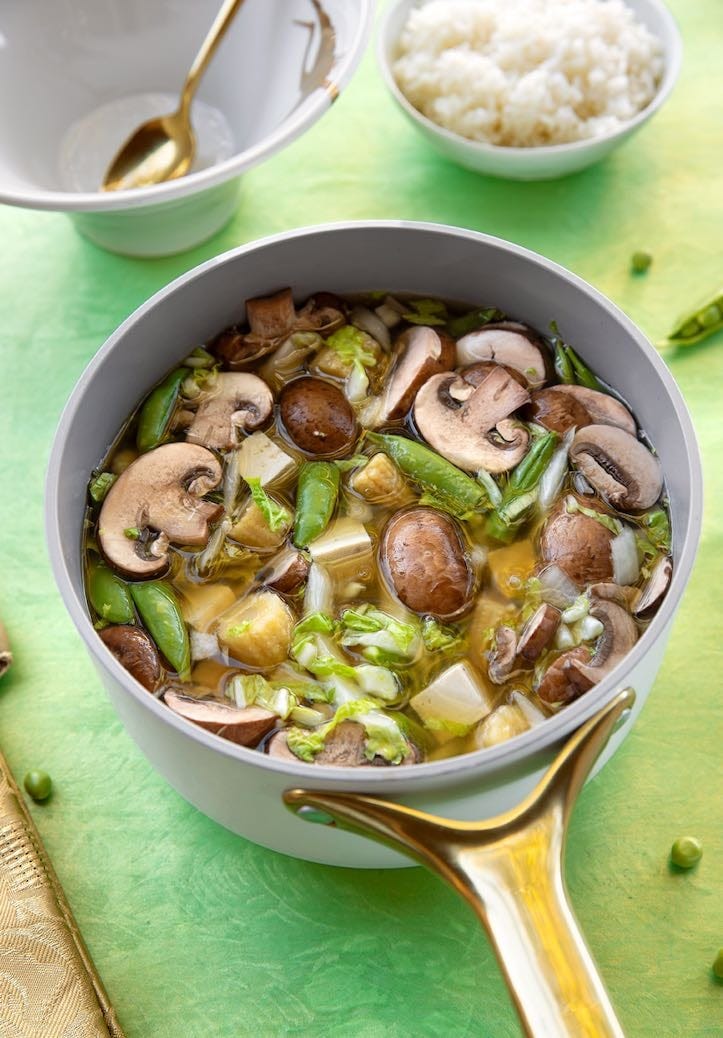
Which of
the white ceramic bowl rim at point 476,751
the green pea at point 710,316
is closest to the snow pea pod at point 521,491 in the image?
the white ceramic bowl rim at point 476,751

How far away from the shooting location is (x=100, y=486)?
179cm

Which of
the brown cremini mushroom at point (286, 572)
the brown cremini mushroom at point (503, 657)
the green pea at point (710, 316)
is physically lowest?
the brown cremini mushroom at point (286, 572)

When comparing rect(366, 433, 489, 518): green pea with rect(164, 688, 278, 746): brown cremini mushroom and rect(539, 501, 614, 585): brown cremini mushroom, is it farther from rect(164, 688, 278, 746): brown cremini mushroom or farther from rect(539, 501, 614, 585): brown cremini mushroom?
rect(164, 688, 278, 746): brown cremini mushroom

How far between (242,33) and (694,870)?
6.62ft

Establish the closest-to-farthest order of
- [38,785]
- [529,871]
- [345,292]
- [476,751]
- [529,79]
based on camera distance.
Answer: [529,871] < [476,751] < [38,785] < [345,292] < [529,79]

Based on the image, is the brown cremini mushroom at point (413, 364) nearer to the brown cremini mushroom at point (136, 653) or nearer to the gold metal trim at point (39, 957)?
the brown cremini mushroom at point (136, 653)

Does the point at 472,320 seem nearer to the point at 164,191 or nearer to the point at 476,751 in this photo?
the point at 164,191

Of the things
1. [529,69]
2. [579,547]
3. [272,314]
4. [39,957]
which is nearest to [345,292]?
[272,314]

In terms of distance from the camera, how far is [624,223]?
2.52 meters

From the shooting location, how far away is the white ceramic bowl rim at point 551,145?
7.85 feet

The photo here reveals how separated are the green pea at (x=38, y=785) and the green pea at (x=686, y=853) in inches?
42.0

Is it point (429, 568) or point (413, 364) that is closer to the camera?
point (429, 568)

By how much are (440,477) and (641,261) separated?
943 millimetres

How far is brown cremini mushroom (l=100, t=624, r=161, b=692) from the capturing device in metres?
1.63
